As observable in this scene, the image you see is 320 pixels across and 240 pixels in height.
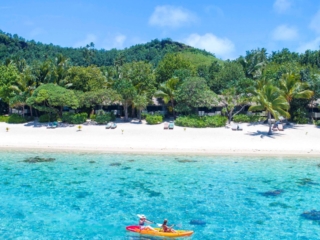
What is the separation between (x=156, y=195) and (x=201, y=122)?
21.5m

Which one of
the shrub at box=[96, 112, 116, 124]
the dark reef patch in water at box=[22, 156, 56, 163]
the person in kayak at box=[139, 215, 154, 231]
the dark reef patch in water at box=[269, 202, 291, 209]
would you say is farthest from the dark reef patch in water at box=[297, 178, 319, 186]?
the shrub at box=[96, 112, 116, 124]

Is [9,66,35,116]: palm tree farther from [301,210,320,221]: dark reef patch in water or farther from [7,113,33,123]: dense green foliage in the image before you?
[301,210,320,221]: dark reef patch in water

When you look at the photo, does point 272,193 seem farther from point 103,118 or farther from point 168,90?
point 103,118

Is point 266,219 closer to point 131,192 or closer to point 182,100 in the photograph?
point 131,192

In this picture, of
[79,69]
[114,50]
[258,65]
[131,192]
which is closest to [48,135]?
[79,69]

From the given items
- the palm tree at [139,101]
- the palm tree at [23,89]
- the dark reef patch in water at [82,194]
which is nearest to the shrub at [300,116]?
the palm tree at [139,101]

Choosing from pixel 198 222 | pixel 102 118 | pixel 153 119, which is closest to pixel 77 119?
pixel 102 118

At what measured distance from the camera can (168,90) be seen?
1770 inches

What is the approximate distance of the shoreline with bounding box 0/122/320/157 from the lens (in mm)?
32844

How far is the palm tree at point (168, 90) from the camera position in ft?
147

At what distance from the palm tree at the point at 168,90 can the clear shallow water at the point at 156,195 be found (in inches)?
596

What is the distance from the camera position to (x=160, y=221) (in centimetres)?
1712

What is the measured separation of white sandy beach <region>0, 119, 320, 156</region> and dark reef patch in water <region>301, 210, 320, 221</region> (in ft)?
45.9

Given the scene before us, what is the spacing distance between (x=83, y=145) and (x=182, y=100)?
591 inches
